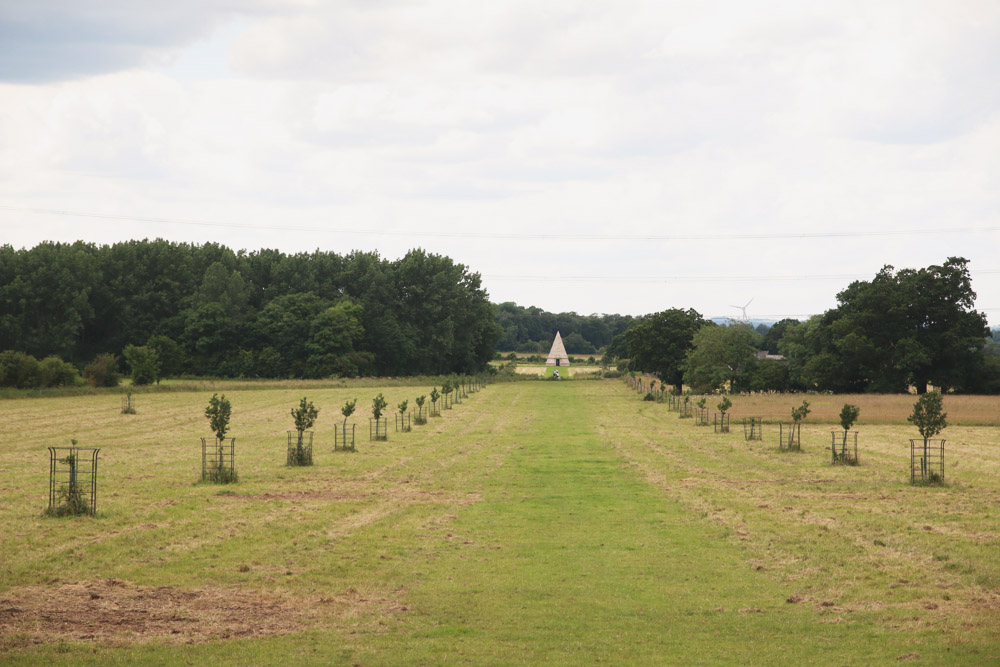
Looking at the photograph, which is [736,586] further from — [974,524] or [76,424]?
[76,424]

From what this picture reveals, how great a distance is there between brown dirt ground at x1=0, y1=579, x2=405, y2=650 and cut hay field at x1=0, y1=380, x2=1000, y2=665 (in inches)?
2.2

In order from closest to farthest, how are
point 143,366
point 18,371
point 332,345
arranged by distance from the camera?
point 18,371
point 143,366
point 332,345

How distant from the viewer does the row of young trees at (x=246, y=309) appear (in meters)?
104

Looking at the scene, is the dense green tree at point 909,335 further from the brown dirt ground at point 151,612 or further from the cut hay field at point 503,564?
the brown dirt ground at point 151,612

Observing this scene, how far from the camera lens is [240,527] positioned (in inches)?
792

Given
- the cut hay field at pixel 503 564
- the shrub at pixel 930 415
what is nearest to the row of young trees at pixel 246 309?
the cut hay field at pixel 503 564

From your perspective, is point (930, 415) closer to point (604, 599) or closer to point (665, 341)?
point (604, 599)

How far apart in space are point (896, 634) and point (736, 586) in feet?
10.8

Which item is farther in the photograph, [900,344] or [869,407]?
[900,344]

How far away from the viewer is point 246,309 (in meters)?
117

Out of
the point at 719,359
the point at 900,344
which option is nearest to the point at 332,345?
the point at 719,359

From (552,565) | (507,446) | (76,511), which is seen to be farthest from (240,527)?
(507,446)

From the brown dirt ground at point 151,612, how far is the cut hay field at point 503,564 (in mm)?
55

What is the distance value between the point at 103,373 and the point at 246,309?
40.0 meters
